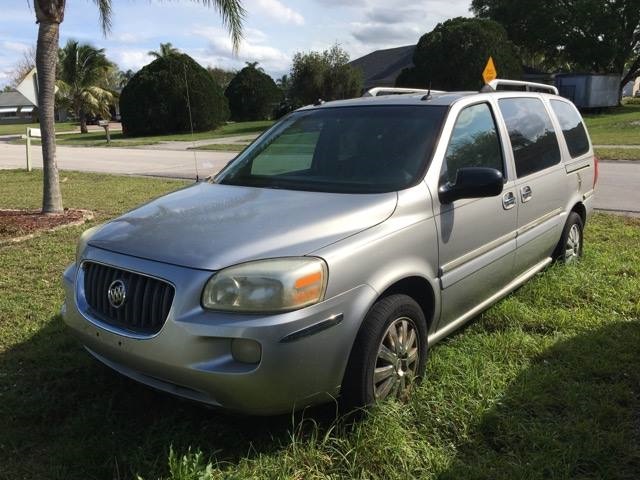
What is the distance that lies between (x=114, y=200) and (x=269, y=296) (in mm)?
8957

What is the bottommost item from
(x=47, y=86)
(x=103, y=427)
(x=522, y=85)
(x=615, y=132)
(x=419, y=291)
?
(x=103, y=427)

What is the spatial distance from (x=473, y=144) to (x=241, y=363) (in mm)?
2232

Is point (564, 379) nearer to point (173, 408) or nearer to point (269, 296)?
point (269, 296)

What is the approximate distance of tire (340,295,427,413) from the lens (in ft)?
9.30

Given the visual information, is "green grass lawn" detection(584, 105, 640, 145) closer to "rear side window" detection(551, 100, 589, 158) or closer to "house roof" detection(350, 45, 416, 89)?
"rear side window" detection(551, 100, 589, 158)

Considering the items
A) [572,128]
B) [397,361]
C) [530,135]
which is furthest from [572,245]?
[397,361]

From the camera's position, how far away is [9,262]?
625 centimetres

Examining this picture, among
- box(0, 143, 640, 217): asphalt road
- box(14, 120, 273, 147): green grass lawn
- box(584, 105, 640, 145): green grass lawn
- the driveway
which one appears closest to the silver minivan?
box(0, 143, 640, 217): asphalt road

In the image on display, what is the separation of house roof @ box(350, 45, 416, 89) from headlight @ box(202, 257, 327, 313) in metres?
42.4

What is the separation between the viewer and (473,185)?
338cm

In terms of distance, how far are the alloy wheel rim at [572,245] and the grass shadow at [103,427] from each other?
326 cm

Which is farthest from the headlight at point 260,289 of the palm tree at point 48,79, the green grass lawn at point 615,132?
the green grass lawn at point 615,132

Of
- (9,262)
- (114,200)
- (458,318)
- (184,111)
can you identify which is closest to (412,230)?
(458,318)

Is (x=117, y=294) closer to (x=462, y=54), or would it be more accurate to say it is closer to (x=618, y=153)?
(x=618, y=153)
